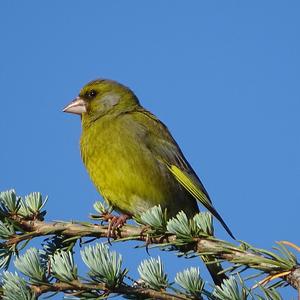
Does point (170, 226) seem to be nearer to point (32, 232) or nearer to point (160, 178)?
point (32, 232)

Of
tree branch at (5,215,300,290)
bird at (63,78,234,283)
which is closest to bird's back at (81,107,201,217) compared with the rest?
bird at (63,78,234,283)

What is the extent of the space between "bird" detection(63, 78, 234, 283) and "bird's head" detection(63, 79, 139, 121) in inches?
0.9

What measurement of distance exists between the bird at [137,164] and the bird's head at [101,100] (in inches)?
0.9

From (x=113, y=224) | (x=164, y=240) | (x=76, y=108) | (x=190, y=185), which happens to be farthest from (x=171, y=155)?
(x=164, y=240)

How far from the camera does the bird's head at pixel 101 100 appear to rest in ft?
19.1

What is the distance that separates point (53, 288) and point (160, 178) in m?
2.59

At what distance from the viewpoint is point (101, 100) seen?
590cm

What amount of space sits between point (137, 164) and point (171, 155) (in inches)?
18.2

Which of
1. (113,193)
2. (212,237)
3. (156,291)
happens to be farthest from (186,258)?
(113,193)

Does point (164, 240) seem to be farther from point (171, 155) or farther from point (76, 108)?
point (76, 108)

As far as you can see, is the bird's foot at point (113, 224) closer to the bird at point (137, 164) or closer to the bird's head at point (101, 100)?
the bird at point (137, 164)

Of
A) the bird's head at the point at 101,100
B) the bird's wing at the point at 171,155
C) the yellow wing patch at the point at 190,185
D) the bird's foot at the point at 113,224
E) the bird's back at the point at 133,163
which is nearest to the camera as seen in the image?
the bird's foot at the point at 113,224

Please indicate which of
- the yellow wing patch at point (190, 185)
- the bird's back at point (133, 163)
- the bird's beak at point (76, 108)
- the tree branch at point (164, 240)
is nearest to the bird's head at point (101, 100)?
the bird's beak at point (76, 108)

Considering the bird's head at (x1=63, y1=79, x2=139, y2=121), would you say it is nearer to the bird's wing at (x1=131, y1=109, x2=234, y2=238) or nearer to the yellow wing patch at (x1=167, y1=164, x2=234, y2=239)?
the bird's wing at (x1=131, y1=109, x2=234, y2=238)
